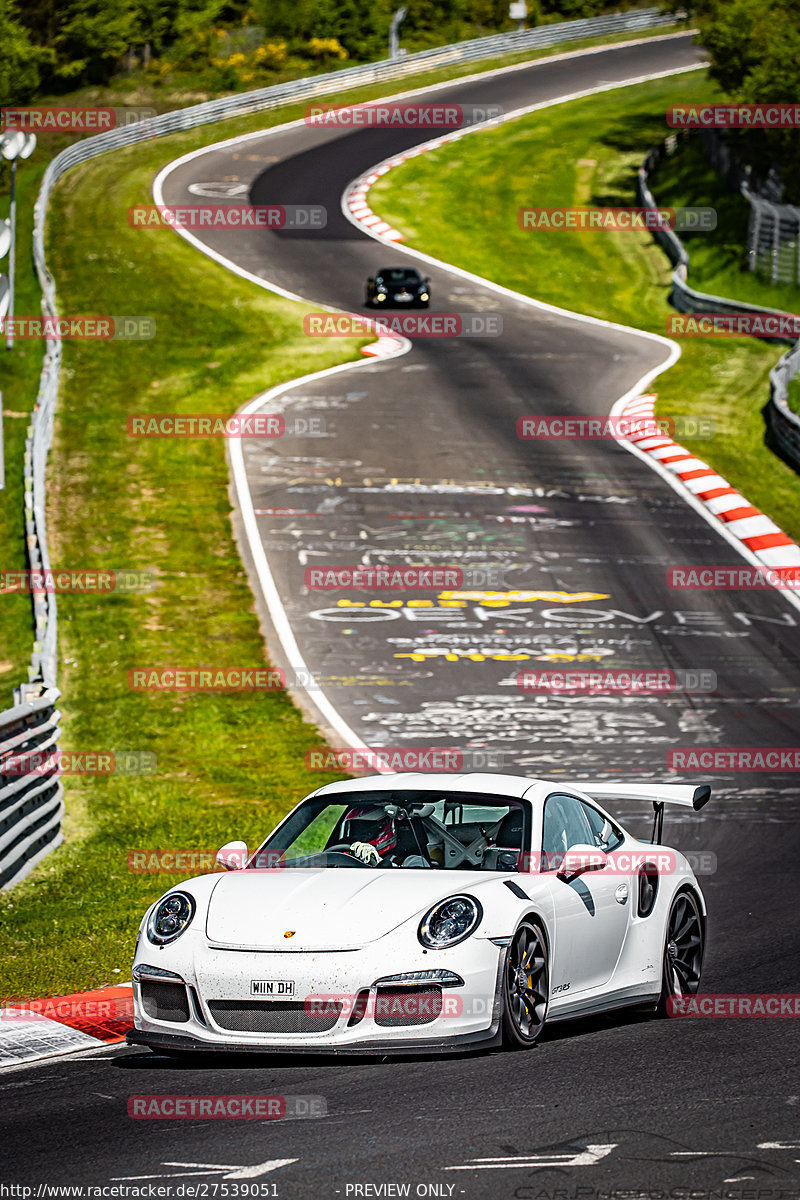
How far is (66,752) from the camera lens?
1992cm

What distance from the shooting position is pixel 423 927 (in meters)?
8.12

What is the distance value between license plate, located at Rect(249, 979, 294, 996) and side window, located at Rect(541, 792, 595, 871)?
68.3 inches

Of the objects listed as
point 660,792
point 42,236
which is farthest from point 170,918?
point 42,236

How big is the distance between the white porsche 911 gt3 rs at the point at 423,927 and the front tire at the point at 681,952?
13mm

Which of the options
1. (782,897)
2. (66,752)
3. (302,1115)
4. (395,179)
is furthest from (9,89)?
(302,1115)

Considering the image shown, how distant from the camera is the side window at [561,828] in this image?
9.14 meters

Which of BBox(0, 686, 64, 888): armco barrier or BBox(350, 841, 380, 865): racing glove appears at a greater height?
BBox(350, 841, 380, 865): racing glove

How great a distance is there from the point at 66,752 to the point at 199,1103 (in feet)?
42.4

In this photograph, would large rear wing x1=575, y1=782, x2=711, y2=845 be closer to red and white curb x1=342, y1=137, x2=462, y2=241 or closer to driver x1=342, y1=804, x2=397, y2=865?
driver x1=342, y1=804, x2=397, y2=865

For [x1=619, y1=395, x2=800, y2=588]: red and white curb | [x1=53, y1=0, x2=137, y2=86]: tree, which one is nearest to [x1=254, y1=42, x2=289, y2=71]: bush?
[x1=53, y1=0, x2=137, y2=86]: tree

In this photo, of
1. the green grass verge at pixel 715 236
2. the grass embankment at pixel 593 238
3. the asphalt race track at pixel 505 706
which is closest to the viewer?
the asphalt race track at pixel 505 706

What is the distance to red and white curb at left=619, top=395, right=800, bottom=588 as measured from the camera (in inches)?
1096

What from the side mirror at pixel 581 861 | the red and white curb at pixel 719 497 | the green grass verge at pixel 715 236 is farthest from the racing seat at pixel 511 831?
the green grass verge at pixel 715 236

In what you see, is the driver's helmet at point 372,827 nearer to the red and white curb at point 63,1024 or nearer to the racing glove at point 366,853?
the racing glove at point 366,853
